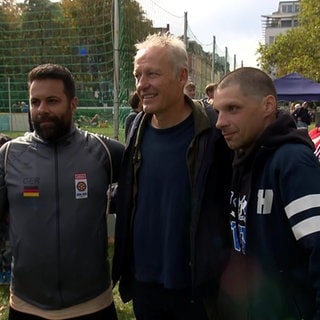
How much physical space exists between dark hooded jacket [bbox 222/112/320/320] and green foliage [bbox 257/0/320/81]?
2337 centimetres

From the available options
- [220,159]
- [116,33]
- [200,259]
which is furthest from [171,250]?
[116,33]

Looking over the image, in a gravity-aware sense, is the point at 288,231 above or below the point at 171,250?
above

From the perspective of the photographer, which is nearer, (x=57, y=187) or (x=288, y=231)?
(x=288, y=231)

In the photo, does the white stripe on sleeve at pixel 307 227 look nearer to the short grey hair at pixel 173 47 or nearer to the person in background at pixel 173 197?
the person in background at pixel 173 197

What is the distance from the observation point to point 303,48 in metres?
26.2

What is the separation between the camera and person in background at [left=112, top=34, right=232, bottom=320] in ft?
7.76

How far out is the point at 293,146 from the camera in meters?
1.94

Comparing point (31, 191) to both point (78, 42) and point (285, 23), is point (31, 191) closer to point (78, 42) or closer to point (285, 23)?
point (78, 42)

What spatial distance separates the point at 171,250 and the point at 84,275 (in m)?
0.47

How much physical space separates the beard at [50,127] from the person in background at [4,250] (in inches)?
21.3

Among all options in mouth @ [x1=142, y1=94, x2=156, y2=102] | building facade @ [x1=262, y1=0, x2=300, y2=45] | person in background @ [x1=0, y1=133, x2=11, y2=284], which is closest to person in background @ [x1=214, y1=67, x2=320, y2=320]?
mouth @ [x1=142, y1=94, x2=156, y2=102]

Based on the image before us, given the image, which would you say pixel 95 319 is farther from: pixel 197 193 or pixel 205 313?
pixel 197 193

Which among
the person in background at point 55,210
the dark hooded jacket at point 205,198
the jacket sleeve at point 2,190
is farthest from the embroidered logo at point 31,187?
the dark hooded jacket at point 205,198

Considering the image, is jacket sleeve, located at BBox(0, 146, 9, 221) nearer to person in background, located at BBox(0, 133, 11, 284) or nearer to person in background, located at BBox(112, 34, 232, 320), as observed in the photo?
person in background, located at BBox(0, 133, 11, 284)
